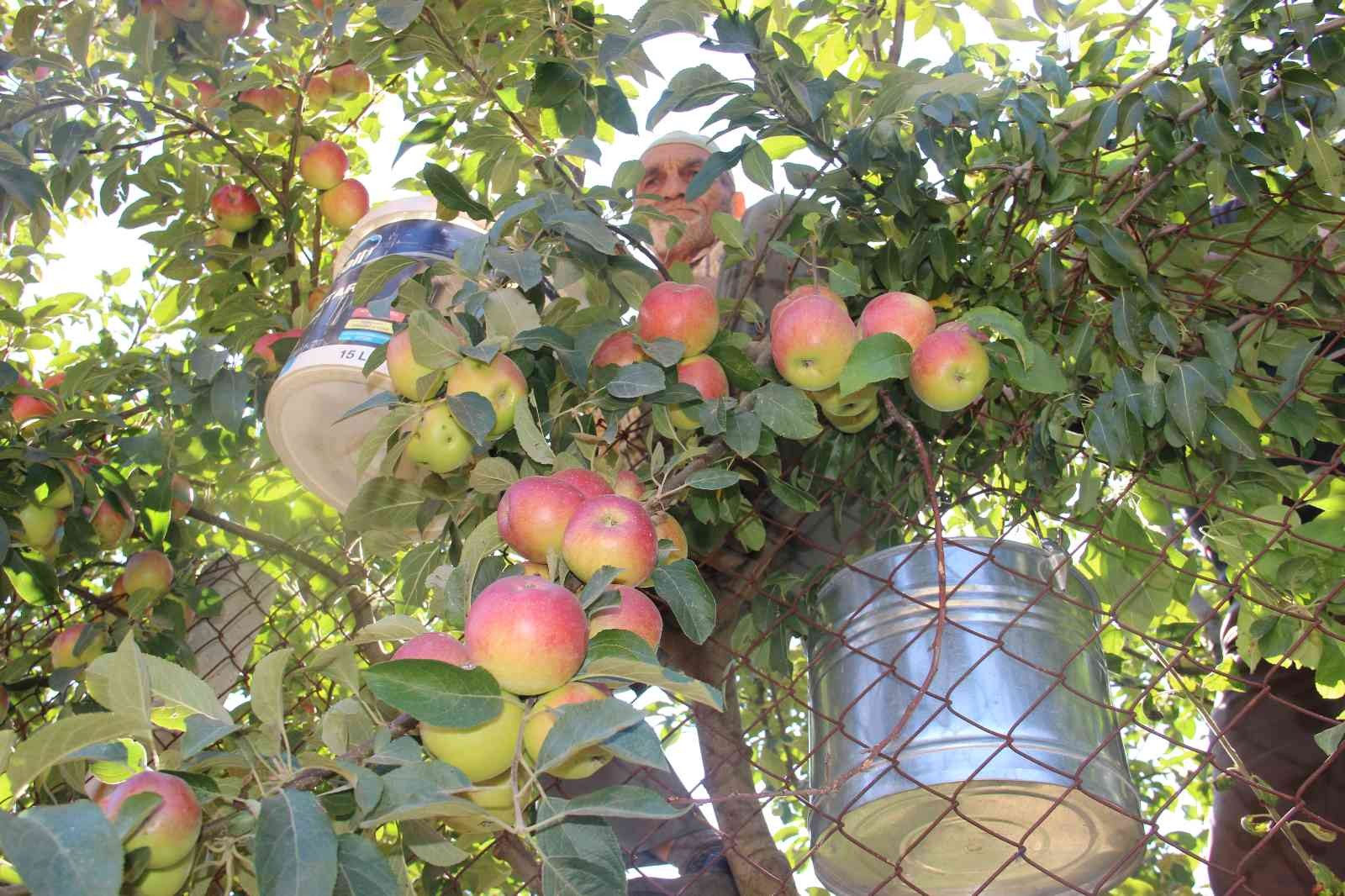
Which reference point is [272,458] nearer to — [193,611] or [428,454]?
[193,611]

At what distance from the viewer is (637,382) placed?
1334 millimetres

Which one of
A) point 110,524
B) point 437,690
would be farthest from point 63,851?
point 110,524

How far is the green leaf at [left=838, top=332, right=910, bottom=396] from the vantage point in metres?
1.39

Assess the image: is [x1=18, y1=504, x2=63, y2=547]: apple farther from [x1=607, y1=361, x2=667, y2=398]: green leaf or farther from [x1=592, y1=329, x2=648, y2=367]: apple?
[x1=607, y1=361, x2=667, y2=398]: green leaf

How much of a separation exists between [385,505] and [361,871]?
0.71m

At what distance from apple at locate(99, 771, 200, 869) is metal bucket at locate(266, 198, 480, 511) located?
80cm

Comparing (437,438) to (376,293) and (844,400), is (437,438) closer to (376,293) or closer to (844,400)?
(376,293)

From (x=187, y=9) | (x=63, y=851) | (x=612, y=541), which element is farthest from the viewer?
(x=187, y=9)

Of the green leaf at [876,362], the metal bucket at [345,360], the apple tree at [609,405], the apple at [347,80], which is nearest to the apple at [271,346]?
the apple tree at [609,405]

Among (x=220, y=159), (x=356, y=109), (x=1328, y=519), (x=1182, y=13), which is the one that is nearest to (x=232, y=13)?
(x=220, y=159)

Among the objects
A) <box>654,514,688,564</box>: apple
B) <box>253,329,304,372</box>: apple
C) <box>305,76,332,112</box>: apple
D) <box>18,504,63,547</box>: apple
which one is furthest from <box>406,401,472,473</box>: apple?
<box>305,76,332,112</box>: apple

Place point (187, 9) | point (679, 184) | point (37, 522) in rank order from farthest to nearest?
1. point (679, 184)
2. point (187, 9)
3. point (37, 522)

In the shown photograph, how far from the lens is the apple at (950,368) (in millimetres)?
1399

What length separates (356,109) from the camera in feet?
9.75
